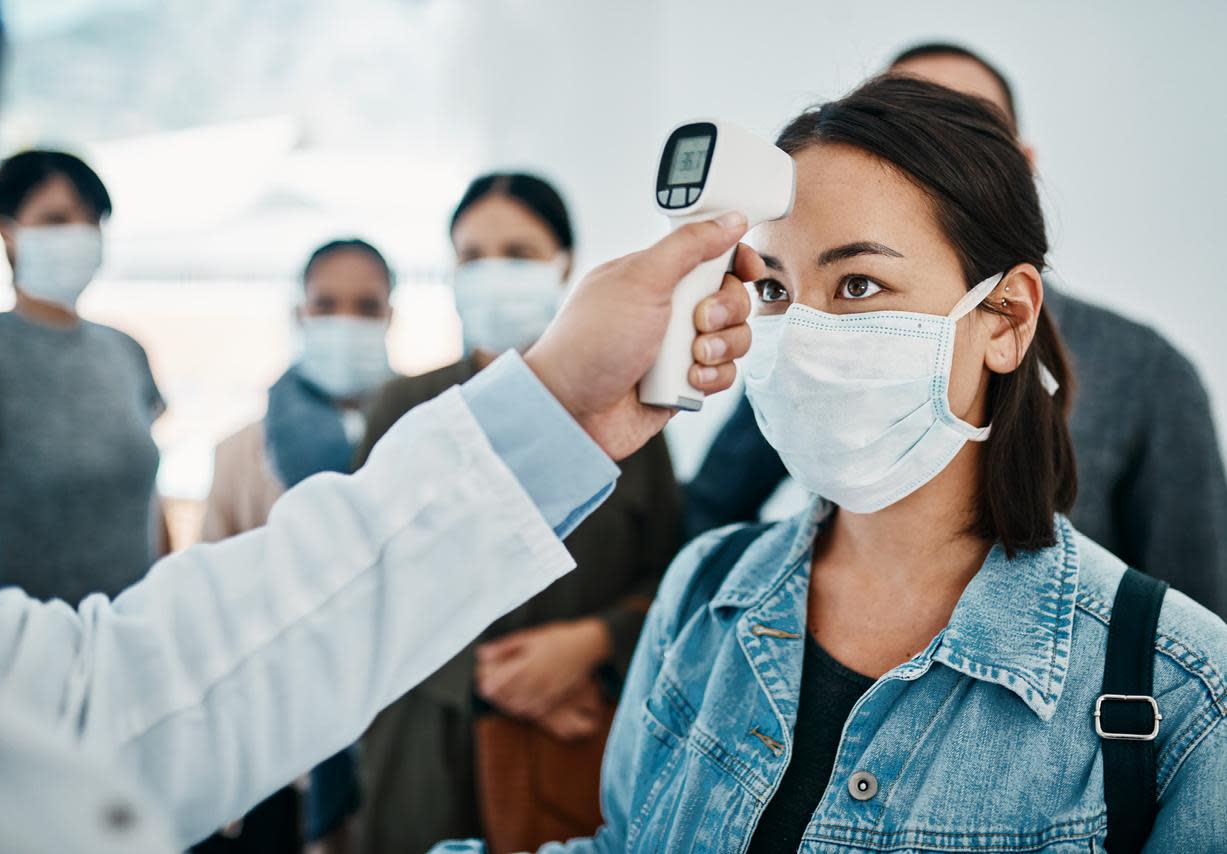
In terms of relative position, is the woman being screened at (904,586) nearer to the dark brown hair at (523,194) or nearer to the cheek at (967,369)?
the cheek at (967,369)

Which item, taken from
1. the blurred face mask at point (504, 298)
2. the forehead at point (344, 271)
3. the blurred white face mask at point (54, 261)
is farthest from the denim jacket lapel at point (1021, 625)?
the blurred white face mask at point (54, 261)

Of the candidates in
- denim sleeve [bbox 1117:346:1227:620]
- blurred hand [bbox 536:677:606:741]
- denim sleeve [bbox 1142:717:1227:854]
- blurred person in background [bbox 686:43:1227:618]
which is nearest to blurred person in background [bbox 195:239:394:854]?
blurred hand [bbox 536:677:606:741]

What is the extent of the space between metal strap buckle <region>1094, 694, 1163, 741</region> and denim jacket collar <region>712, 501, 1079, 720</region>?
0.14ft

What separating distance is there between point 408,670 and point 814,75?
9.78 ft

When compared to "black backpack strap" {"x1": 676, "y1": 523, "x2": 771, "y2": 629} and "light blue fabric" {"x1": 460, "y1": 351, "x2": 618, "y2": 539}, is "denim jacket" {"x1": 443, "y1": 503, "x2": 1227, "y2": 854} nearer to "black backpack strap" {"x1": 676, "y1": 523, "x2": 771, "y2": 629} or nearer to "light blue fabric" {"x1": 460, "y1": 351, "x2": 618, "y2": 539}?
"black backpack strap" {"x1": 676, "y1": 523, "x2": 771, "y2": 629}

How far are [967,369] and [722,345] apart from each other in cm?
42

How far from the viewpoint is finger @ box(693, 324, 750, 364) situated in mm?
1020

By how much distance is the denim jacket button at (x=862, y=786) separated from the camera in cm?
105

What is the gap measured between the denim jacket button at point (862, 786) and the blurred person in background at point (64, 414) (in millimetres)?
2229

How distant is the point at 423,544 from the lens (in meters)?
0.87

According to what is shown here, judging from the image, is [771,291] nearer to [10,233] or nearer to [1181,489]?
[1181,489]

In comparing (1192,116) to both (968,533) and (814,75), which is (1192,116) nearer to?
(814,75)

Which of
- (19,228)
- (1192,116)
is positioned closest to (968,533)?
(1192,116)

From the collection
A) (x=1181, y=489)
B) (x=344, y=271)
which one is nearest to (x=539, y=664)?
(x=1181, y=489)
